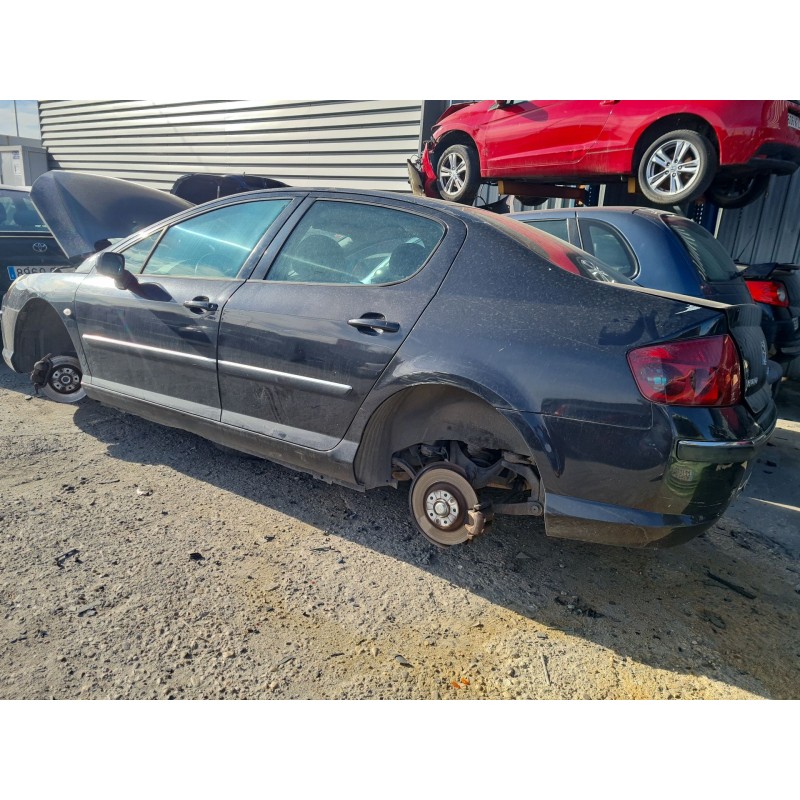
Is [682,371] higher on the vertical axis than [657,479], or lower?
higher

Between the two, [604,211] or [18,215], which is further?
[18,215]

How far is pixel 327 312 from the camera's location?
2615 mm

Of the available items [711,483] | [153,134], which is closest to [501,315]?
[711,483]

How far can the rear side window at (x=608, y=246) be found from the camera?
377cm

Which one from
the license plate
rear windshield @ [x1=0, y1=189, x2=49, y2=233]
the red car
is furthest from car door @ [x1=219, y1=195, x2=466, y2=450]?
the red car

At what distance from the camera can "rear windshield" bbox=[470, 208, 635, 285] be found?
2.37 meters

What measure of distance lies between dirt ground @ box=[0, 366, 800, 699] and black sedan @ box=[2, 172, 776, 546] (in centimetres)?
32

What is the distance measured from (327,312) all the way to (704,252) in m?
2.60

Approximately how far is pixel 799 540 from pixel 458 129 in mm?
5442

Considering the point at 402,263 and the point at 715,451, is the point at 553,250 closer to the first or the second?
the point at 402,263

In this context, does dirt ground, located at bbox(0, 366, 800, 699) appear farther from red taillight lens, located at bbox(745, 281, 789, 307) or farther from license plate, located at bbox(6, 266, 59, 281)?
license plate, located at bbox(6, 266, 59, 281)

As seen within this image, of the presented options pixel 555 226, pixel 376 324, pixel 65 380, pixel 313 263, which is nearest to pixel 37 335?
pixel 65 380

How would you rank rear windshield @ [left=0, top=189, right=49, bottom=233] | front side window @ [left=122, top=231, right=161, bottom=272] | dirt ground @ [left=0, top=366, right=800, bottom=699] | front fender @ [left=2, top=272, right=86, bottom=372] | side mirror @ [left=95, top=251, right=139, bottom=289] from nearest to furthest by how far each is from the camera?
dirt ground @ [left=0, top=366, right=800, bottom=699] < side mirror @ [left=95, top=251, right=139, bottom=289] < front side window @ [left=122, top=231, right=161, bottom=272] < front fender @ [left=2, top=272, right=86, bottom=372] < rear windshield @ [left=0, top=189, right=49, bottom=233]

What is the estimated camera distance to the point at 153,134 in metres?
12.4
